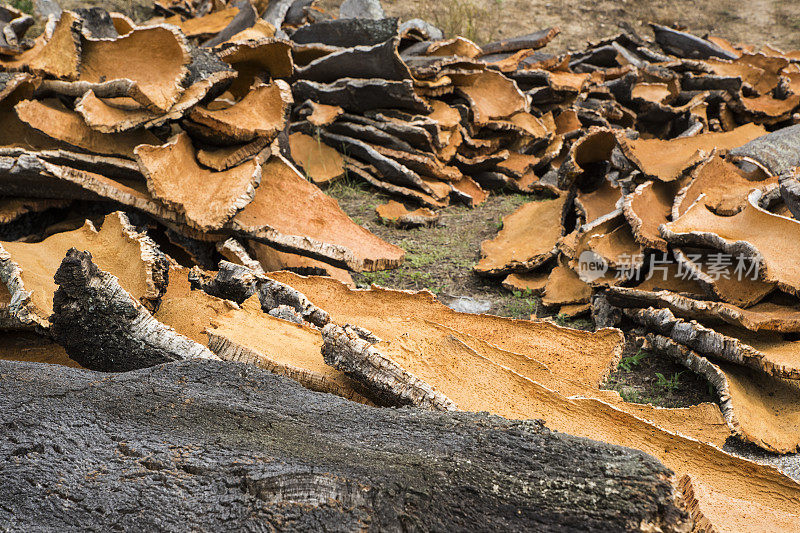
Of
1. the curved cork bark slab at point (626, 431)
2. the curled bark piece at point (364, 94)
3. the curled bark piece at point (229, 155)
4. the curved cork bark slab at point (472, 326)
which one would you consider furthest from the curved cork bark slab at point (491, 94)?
the curved cork bark slab at point (626, 431)

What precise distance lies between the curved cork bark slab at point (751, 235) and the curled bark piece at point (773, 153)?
72 centimetres

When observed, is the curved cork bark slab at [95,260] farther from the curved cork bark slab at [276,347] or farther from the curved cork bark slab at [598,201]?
the curved cork bark slab at [598,201]

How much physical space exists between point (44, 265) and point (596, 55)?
667 centimetres

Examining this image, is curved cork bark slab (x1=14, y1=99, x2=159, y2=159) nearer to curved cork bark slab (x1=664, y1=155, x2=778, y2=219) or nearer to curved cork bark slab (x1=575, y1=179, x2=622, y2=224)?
curved cork bark slab (x1=575, y1=179, x2=622, y2=224)

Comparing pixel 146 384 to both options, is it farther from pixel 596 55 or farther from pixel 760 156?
pixel 596 55

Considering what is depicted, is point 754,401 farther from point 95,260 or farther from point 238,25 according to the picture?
point 238,25

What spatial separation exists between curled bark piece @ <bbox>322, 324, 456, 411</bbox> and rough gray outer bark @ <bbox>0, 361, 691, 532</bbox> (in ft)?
0.65

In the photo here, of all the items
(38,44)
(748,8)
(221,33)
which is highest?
(38,44)

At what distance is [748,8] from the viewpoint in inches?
505

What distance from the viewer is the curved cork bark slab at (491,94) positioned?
Result: 5645 millimetres

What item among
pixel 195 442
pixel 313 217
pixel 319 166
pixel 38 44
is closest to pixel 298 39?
pixel 319 166

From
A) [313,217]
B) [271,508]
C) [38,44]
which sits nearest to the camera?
[271,508]

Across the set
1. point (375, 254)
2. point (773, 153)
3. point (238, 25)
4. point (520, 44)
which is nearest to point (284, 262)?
point (375, 254)

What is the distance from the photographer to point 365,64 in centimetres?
525
